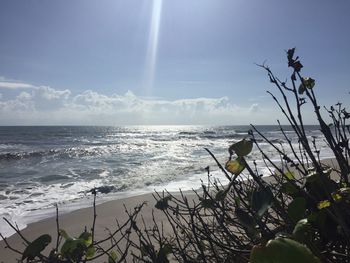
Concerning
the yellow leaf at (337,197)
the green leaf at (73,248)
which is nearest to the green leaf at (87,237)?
the green leaf at (73,248)

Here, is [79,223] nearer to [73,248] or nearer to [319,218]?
[73,248]

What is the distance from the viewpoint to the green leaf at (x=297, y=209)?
3.19ft

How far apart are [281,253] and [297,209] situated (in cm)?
55

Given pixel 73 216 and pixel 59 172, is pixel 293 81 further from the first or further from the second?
pixel 59 172

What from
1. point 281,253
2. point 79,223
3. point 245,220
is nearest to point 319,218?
point 245,220

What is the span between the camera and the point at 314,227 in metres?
1.19

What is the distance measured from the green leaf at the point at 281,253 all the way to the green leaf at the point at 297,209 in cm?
52

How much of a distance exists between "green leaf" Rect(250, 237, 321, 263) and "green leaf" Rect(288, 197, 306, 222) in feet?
1.70

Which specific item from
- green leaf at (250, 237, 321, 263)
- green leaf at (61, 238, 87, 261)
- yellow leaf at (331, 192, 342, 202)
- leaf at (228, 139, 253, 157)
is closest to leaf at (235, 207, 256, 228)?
leaf at (228, 139, 253, 157)

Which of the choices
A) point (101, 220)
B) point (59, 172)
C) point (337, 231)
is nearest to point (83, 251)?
point (337, 231)

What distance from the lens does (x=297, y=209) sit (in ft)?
3.21

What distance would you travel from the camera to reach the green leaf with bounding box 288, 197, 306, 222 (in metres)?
0.97

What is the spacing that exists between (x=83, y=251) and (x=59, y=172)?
14.2 m

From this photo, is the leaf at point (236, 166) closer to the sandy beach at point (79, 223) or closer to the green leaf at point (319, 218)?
the green leaf at point (319, 218)
